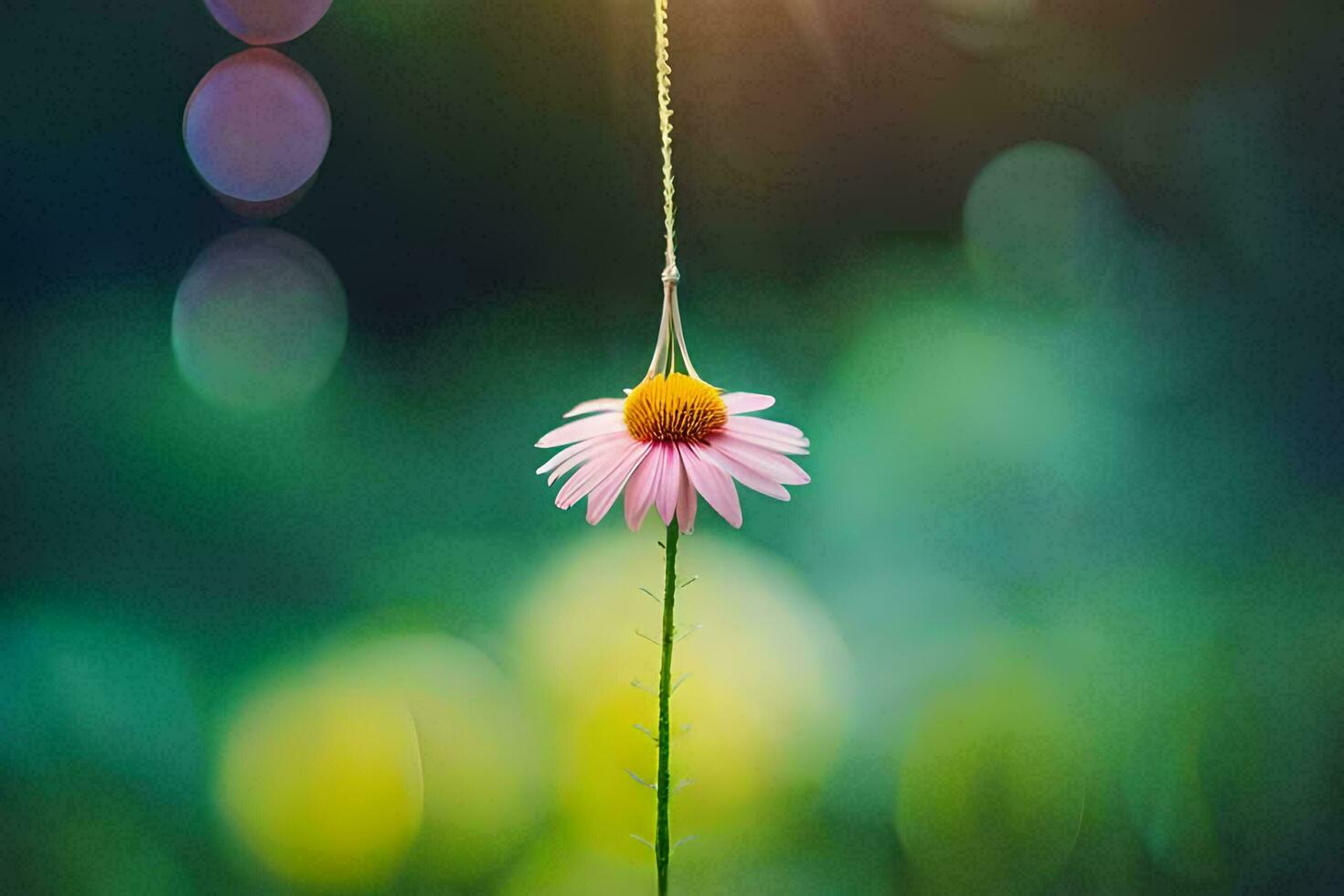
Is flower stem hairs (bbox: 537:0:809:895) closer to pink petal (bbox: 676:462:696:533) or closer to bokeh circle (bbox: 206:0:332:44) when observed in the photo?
pink petal (bbox: 676:462:696:533)

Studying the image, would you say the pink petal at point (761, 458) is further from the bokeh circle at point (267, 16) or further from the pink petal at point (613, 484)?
the bokeh circle at point (267, 16)

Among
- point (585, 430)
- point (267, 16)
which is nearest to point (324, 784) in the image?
point (585, 430)

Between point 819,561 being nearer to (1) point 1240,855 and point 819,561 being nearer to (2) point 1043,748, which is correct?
(2) point 1043,748

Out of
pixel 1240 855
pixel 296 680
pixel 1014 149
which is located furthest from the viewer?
pixel 1014 149

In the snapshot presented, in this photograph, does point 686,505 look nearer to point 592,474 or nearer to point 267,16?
point 592,474

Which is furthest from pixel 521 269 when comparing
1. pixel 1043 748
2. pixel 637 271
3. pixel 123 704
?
pixel 1043 748

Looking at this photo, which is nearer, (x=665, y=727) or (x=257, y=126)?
(x=665, y=727)
